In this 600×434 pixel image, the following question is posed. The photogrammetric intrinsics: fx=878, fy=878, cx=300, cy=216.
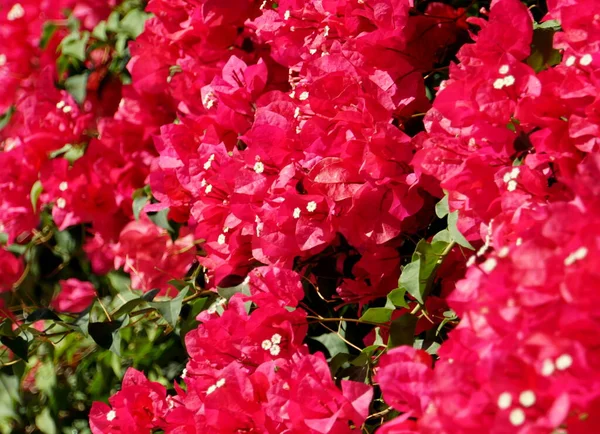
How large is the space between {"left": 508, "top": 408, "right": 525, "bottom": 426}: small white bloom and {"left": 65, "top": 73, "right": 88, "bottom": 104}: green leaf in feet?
4.54

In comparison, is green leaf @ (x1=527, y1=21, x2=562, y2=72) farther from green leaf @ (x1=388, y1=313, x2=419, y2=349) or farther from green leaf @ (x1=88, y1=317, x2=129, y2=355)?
green leaf @ (x1=88, y1=317, x2=129, y2=355)

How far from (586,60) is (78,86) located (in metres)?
1.27

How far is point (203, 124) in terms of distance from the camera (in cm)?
142

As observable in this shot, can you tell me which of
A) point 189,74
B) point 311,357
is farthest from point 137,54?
point 311,357

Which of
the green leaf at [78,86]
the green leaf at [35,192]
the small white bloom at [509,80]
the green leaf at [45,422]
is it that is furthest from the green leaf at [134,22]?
the small white bloom at [509,80]

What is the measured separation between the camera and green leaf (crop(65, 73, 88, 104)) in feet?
6.17

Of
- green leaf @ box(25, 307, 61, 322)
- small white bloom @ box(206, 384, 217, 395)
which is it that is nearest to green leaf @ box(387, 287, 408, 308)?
small white bloom @ box(206, 384, 217, 395)

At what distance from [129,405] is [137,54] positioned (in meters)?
0.70

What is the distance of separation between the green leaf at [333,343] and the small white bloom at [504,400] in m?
0.56

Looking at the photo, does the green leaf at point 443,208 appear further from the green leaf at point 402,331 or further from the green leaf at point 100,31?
the green leaf at point 100,31

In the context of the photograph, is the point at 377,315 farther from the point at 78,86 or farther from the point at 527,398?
the point at 78,86

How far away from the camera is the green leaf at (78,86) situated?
1.88 m

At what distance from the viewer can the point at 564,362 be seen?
699 millimetres

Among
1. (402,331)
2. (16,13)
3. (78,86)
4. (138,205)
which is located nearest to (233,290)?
(402,331)
